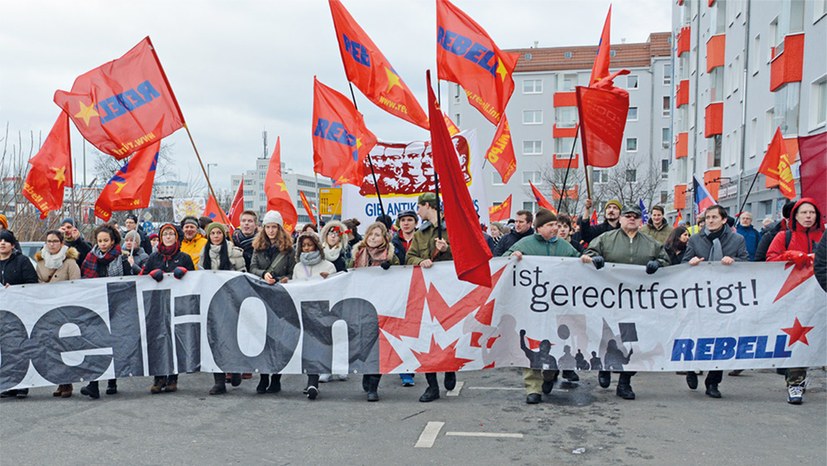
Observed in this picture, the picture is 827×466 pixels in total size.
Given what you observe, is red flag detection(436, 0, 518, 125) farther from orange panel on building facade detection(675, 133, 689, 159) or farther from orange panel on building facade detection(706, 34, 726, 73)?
orange panel on building facade detection(675, 133, 689, 159)

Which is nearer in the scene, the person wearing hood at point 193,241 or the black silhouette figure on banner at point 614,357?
the black silhouette figure on banner at point 614,357

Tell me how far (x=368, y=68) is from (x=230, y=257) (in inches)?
128

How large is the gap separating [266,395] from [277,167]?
24.7 ft

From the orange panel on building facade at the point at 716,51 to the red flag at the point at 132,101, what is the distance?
92.9ft

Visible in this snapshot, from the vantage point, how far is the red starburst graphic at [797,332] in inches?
285

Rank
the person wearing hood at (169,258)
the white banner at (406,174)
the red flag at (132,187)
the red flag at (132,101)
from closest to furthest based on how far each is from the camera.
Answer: the person wearing hood at (169,258) → the red flag at (132,101) → the red flag at (132,187) → the white banner at (406,174)

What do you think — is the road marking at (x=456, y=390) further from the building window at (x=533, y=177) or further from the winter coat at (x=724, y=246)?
the building window at (x=533, y=177)

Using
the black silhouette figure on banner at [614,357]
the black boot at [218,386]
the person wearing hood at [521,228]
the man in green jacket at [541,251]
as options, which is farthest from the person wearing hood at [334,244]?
the black silhouette figure on banner at [614,357]

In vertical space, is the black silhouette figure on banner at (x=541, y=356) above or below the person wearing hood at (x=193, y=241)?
below

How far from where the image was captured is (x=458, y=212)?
639 cm

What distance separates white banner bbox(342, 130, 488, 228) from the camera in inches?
484

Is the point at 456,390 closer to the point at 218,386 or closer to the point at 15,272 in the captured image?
the point at 218,386

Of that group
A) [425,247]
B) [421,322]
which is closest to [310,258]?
[425,247]

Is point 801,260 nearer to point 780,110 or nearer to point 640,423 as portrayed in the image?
point 640,423
